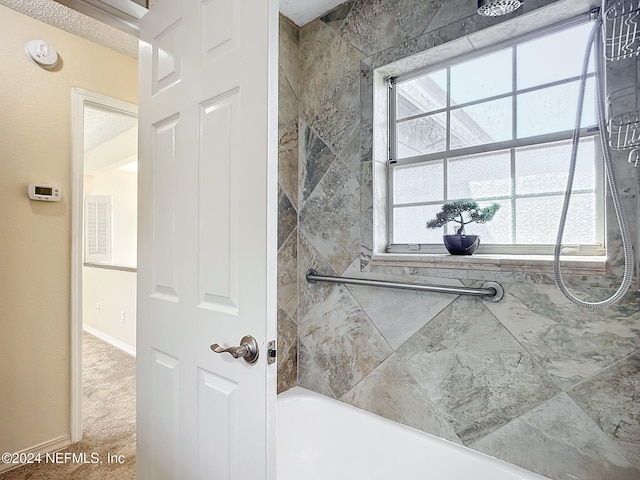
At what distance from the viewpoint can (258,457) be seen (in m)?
0.94

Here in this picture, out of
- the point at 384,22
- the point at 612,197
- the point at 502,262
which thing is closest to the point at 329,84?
the point at 384,22

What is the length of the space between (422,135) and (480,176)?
0.37 metres

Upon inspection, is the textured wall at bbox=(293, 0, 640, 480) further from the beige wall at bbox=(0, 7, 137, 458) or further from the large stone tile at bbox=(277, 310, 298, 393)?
the beige wall at bbox=(0, 7, 137, 458)

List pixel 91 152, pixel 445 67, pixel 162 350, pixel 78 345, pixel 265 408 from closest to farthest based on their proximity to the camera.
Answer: pixel 265 408
pixel 162 350
pixel 445 67
pixel 78 345
pixel 91 152

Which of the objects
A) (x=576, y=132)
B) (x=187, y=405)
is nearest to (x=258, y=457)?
(x=187, y=405)

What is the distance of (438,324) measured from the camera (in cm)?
153

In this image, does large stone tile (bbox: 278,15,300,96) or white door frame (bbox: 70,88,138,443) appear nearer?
large stone tile (bbox: 278,15,300,96)

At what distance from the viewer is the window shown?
1.34 m

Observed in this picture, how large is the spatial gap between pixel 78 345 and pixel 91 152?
369 cm

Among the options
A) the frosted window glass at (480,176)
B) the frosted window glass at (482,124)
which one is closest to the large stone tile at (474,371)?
the frosted window glass at (480,176)

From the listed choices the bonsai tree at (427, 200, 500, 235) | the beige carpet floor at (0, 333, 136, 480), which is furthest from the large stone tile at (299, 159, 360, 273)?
the beige carpet floor at (0, 333, 136, 480)

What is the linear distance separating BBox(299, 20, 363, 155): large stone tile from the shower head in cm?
63

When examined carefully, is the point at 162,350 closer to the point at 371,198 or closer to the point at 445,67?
the point at 371,198

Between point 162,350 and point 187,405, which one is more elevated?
point 162,350
